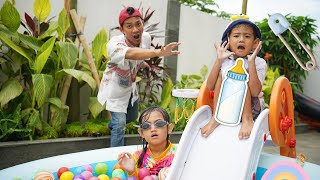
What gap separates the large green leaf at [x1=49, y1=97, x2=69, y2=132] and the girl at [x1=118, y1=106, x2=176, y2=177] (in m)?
1.56

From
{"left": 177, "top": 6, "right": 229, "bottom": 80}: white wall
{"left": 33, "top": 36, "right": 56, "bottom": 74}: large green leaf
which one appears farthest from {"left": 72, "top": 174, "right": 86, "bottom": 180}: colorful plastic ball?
{"left": 177, "top": 6, "right": 229, "bottom": 80}: white wall

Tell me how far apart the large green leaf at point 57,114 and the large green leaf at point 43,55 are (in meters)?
0.35

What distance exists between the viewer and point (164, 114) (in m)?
2.21

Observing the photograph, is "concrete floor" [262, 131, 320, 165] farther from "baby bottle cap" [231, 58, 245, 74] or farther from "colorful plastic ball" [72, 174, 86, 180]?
"colorful plastic ball" [72, 174, 86, 180]

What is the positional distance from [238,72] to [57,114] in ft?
7.34

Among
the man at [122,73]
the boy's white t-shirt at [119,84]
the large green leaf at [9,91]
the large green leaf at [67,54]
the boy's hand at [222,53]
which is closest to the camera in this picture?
the boy's hand at [222,53]

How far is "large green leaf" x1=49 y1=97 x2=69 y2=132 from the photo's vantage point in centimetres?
357

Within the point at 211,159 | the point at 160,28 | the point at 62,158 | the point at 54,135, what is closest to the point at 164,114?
the point at 211,159

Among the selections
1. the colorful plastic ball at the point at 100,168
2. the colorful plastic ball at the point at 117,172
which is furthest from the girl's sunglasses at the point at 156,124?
the colorful plastic ball at the point at 100,168

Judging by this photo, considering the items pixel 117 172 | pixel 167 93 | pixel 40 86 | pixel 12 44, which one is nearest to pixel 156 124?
pixel 117 172

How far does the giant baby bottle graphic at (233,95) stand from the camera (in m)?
2.10

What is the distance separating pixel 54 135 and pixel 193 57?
11.5ft

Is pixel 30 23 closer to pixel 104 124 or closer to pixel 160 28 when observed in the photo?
pixel 104 124

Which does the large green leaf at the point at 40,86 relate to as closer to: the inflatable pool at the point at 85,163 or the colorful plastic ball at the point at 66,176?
the inflatable pool at the point at 85,163
